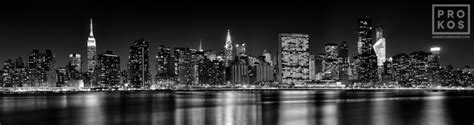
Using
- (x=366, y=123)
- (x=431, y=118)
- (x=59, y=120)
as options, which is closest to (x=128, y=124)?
(x=59, y=120)

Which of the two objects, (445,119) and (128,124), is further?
(445,119)

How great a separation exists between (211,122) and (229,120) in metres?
2.28

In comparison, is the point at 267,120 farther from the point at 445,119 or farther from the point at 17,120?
the point at 17,120

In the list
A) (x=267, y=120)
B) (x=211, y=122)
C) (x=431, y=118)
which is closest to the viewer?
(x=211, y=122)

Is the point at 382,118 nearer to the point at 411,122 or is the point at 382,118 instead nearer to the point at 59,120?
the point at 411,122

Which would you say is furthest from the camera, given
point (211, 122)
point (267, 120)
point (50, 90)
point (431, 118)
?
point (50, 90)

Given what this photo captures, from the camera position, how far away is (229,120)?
132ft

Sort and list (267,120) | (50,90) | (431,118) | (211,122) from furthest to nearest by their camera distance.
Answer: (50,90)
(431,118)
(267,120)
(211,122)

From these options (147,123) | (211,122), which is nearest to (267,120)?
(211,122)

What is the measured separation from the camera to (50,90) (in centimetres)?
19062

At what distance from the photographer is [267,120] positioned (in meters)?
40.8

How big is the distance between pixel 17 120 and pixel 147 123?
12.3 metres

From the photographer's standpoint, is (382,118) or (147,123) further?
(382,118)

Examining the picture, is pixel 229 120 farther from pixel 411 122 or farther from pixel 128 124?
pixel 411 122
